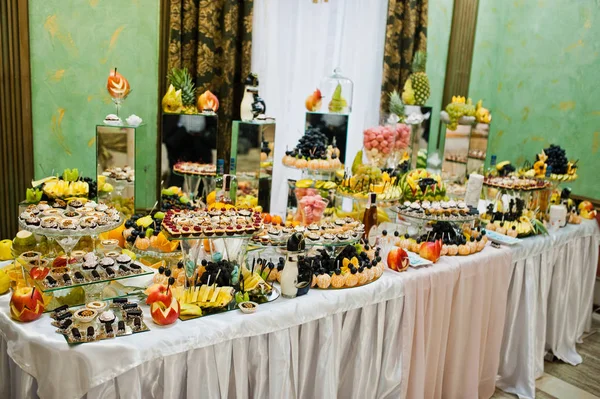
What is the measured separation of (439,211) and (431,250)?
1.09 feet

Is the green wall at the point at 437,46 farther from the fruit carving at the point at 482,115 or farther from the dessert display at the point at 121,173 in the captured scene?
the dessert display at the point at 121,173

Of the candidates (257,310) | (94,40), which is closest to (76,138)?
(94,40)

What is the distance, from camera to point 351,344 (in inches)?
93.6

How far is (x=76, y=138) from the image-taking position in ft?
11.5

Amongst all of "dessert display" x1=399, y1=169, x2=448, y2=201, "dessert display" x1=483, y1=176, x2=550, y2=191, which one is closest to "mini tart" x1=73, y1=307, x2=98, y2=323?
"dessert display" x1=399, y1=169, x2=448, y2=201

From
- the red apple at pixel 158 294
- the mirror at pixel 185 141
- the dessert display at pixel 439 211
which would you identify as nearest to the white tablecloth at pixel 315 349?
the red apple at pixel 158 294

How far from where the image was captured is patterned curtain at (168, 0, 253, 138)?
3643 millimetres

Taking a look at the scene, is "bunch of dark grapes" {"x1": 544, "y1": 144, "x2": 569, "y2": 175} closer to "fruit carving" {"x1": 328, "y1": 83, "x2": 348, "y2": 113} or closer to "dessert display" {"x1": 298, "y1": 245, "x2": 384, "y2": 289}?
"fruit carving" {"x1": 328, "y1": 83, "x2": 348, "y2": 113}

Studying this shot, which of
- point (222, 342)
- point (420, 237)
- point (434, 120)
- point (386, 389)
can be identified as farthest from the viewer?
point (434, 120)

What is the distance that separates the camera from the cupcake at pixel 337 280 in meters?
2.26

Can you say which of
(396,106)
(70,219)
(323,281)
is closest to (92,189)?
(70,219)

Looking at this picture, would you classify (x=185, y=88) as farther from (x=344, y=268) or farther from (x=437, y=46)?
(x=437, y=46)

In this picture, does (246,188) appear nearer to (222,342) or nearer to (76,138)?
(76,138)

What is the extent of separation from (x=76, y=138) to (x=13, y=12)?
0.81 m
